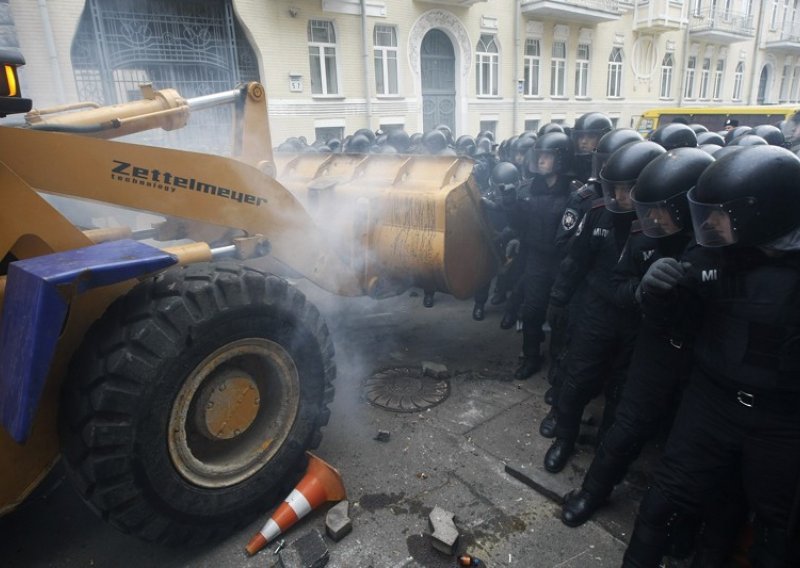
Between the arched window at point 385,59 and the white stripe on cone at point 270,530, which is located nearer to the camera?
the white stripe on cone at point 270,530

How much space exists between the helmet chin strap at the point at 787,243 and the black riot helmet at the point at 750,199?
2 cm

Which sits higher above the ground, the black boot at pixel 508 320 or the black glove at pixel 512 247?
the black glove at pixel 512 247

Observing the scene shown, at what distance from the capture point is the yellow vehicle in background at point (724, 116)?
1319 centimetres

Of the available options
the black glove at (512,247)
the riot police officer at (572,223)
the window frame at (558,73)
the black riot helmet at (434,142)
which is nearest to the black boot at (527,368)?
the riot police officer at (572,223)

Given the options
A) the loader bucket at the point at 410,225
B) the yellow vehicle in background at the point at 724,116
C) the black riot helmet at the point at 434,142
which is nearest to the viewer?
the loader bucket at the point at 410,225

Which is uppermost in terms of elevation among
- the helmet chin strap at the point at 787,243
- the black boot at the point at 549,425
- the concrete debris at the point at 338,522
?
the helmet chin strap at the point at 787,243

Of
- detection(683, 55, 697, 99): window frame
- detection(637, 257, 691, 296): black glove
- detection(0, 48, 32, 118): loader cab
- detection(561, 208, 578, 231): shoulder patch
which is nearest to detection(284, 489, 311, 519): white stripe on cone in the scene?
detection(637, 257, 691, 296): black glove

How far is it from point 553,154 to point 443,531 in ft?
10.2

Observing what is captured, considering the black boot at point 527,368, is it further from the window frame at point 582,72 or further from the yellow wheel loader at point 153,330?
the window frame at point 582,72

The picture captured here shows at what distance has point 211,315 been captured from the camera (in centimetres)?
248

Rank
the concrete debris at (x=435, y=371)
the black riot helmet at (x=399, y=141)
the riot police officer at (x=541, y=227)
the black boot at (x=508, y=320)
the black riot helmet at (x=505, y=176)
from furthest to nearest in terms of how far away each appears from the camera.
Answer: the black riot helmet at (x=399, y=141)
the black boot at (x=508, y=320)
the black riot helmet at (x=505, y=176)
the concrete debris at (x=435, y=371)
the riot police officer at (x=541, y=227)

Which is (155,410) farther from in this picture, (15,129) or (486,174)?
(486,174)

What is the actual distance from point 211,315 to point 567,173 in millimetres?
3302

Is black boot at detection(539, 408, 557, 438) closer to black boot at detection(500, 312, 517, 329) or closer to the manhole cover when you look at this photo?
the manhole cover
